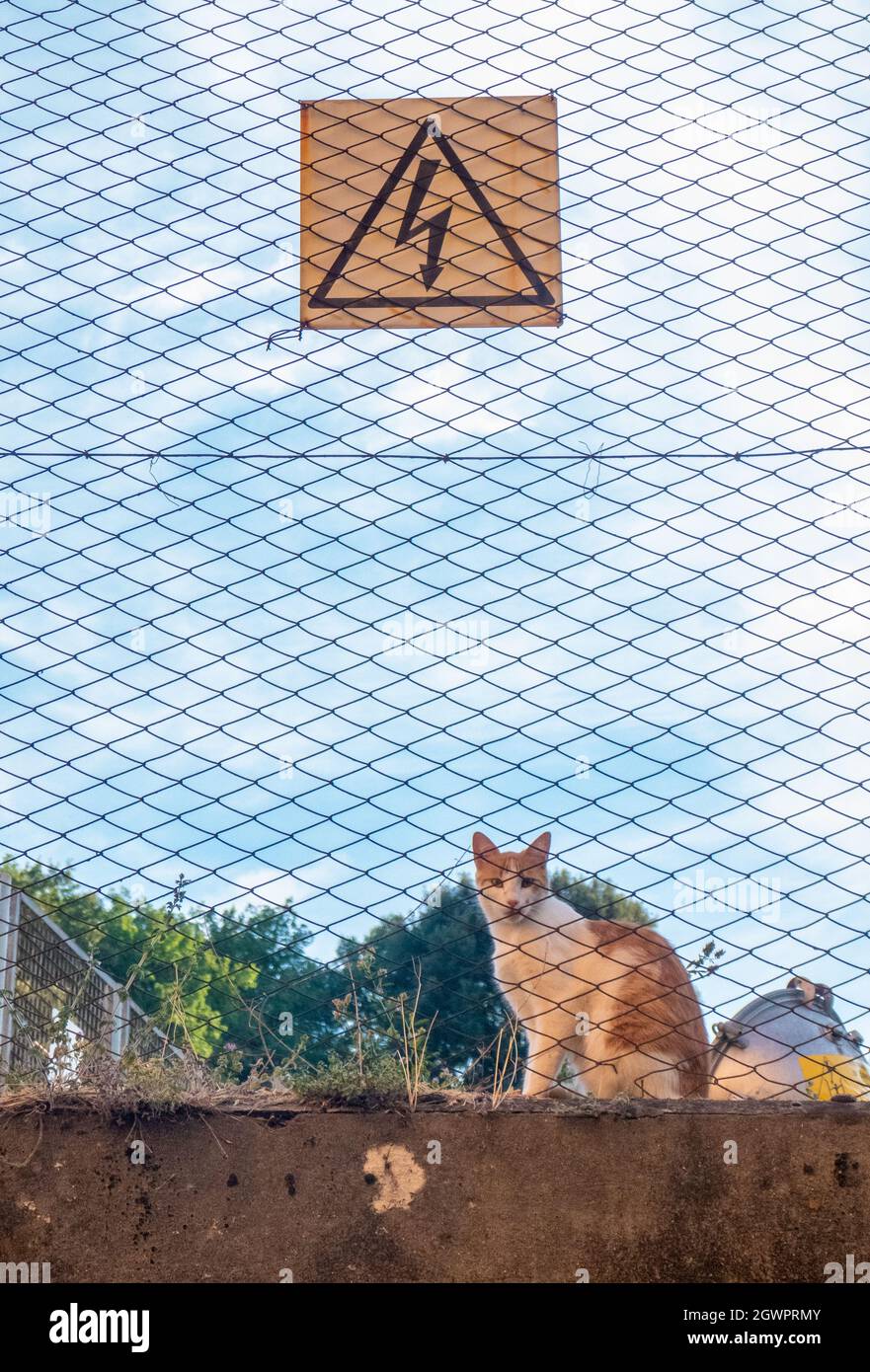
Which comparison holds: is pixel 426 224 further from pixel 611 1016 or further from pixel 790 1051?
pixel 611 1016

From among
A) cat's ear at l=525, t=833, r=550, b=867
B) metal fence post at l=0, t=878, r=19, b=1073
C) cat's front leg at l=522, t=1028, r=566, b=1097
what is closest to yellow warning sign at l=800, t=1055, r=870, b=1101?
cat's front leg at l=522, t=1028, r=566, b=1097

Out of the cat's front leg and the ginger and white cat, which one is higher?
the ginger and white cat

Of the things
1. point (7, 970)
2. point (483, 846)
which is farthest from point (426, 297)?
point (483, 846)

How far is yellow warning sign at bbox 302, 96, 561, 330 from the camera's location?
271cm

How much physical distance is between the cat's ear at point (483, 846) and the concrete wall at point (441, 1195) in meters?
2.81

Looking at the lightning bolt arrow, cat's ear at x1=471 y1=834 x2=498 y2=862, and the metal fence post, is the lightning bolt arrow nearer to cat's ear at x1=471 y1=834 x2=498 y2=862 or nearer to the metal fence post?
the metal fence post

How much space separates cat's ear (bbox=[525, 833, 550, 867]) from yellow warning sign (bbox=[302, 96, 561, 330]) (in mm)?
2662

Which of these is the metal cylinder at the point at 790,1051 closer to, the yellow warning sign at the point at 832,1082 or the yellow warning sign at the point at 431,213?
the yellow warning sign at the point at 832,1082

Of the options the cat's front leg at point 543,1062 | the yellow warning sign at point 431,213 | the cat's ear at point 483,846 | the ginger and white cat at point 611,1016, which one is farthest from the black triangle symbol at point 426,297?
the cat's ear at point 483,846

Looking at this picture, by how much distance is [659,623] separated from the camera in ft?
8.13

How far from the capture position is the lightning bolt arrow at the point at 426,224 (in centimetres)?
274

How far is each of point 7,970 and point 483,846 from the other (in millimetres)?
2819

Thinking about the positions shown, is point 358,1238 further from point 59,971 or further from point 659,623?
point 659,623

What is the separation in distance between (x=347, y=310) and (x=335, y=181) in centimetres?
30
